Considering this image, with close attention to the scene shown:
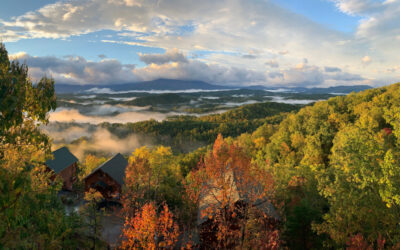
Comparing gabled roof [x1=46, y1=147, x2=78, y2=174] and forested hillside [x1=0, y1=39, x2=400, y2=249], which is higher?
forested hillside [x1=0, y1=39, x2=400, y2=249]

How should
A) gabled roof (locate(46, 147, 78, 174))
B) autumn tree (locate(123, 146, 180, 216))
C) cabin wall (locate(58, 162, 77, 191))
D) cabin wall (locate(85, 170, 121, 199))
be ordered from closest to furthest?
autumn tree (locate(123, 146, 180, 216)), cabin wall (locate(85, 170, 121, 199)), gabled roof (locate(46, 147, 78, 174)), cabin wall (locate(58, 162, 77, 191))

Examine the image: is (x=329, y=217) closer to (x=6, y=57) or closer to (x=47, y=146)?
(x=47, y=146)

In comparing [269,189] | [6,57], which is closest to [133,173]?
[269,189]

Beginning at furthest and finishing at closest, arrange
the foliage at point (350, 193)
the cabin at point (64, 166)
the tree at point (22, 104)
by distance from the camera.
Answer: the cabin at point (64, 166) < the foliage at point (350, 193) < the tree at point (22, 104)

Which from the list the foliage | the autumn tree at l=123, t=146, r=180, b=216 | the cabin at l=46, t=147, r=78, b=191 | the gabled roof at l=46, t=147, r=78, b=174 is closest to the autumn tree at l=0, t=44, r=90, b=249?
the autumn tree at l=123, t=146, r=180, b=216

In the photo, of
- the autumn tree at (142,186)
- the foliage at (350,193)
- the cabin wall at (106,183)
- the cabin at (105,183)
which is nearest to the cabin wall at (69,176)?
the cabin at (105,183)

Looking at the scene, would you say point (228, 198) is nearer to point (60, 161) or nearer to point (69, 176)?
point (60, 161)

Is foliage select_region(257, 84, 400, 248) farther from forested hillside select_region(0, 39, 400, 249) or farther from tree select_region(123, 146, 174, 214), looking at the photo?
tree select_region(123, 146, 174, 214)

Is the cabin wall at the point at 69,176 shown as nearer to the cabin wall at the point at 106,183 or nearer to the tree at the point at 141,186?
the cabin wall at the point at 106,183
